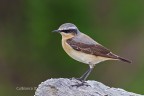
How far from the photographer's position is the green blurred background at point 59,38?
70.7ft

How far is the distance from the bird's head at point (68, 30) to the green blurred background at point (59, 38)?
24.5 feet

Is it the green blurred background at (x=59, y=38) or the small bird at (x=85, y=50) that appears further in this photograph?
the green blurred background at (x=59, y=38)

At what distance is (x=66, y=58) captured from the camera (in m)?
21.9

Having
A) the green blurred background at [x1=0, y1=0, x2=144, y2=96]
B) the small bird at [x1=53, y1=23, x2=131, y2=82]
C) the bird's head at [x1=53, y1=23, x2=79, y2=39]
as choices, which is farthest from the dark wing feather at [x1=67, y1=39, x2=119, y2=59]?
the green blurred background at [x1=0, y1=0, x2=144, y2=96]

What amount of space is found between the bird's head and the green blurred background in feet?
24.5

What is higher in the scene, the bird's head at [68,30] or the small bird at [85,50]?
the bird's head at [68,30]

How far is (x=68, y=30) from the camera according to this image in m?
13.5

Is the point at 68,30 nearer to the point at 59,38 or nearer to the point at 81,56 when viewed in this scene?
the point at 81,56

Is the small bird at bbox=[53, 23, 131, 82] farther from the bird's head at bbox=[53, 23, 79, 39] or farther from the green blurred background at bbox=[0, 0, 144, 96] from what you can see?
the green blurred background at bbox=[0, 0, 144, 96]

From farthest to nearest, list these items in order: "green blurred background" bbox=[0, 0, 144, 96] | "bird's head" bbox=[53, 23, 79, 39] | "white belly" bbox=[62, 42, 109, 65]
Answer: "green blurred background" bbox=[0, 0, 144, 96], "bird's head" bbox=[53, 23, 79, 39], "white belly" bbox=[62, 42, 109, 65]

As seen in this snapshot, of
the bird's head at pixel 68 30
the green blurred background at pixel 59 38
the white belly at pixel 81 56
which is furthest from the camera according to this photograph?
the green blurred background at pixel 59 38

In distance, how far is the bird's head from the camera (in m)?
13.5

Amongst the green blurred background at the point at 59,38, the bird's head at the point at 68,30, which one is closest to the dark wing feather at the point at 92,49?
the bird's head at the point at 68,30

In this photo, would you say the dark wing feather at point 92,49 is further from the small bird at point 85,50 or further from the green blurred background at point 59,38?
the green blurred background at point 59,38
